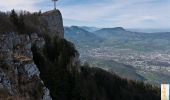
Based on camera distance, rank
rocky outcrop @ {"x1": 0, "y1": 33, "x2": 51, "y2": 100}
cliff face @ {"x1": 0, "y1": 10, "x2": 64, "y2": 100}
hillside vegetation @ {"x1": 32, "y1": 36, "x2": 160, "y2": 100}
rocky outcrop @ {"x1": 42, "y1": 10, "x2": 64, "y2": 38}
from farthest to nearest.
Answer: rocky outcrop @ {"x1": 42, "y1": 10, "x2": 64, "y2": 38}
hillside vegetation @ {"x1": 32, "y1": 36, "x2": 160, "y2": 100}
rocky outcrop @ {"x1": 0, "y1": 33, "x2": 51, "y2": 100}
cliff face @ {"x1": 0, "y1": 10, "x2": 64, "y2": 100}

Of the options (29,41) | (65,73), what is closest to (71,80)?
(65,73)

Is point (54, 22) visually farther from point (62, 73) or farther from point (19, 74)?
point (19, 74)

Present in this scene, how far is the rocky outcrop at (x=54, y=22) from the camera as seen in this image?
58.4 metres

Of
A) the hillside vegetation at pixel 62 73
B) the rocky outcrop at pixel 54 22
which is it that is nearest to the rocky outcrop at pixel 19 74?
the hillside vegetation at pixel 62 73

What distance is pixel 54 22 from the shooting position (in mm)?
60312

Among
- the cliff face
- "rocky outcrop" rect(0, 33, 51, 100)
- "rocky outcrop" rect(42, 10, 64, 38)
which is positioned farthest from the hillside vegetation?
"rocky outcrop" rect(0, 33, 51, 100)

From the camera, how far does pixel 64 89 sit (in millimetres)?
46688

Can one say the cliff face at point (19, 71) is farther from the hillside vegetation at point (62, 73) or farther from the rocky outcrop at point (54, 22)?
the rocky outcrop at point (54, 22)

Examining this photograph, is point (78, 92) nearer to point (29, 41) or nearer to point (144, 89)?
point (29, 41)

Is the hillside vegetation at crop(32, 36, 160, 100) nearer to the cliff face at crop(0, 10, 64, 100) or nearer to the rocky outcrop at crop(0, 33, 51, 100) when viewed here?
the cliff face at crop(0, 10, 64, 100)

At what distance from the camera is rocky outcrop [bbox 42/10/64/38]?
2300 inches

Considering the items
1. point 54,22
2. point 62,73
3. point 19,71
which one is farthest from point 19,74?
point 54,22

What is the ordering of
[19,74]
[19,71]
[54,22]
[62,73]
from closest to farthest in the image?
[19,74]
[19,71]
[62,73]
[54,22]

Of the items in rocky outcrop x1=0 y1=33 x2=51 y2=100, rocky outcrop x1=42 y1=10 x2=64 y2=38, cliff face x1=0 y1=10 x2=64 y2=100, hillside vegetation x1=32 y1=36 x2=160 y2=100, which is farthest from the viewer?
rocky outcrop x1=42 y1=10 x2=64 y2=38
